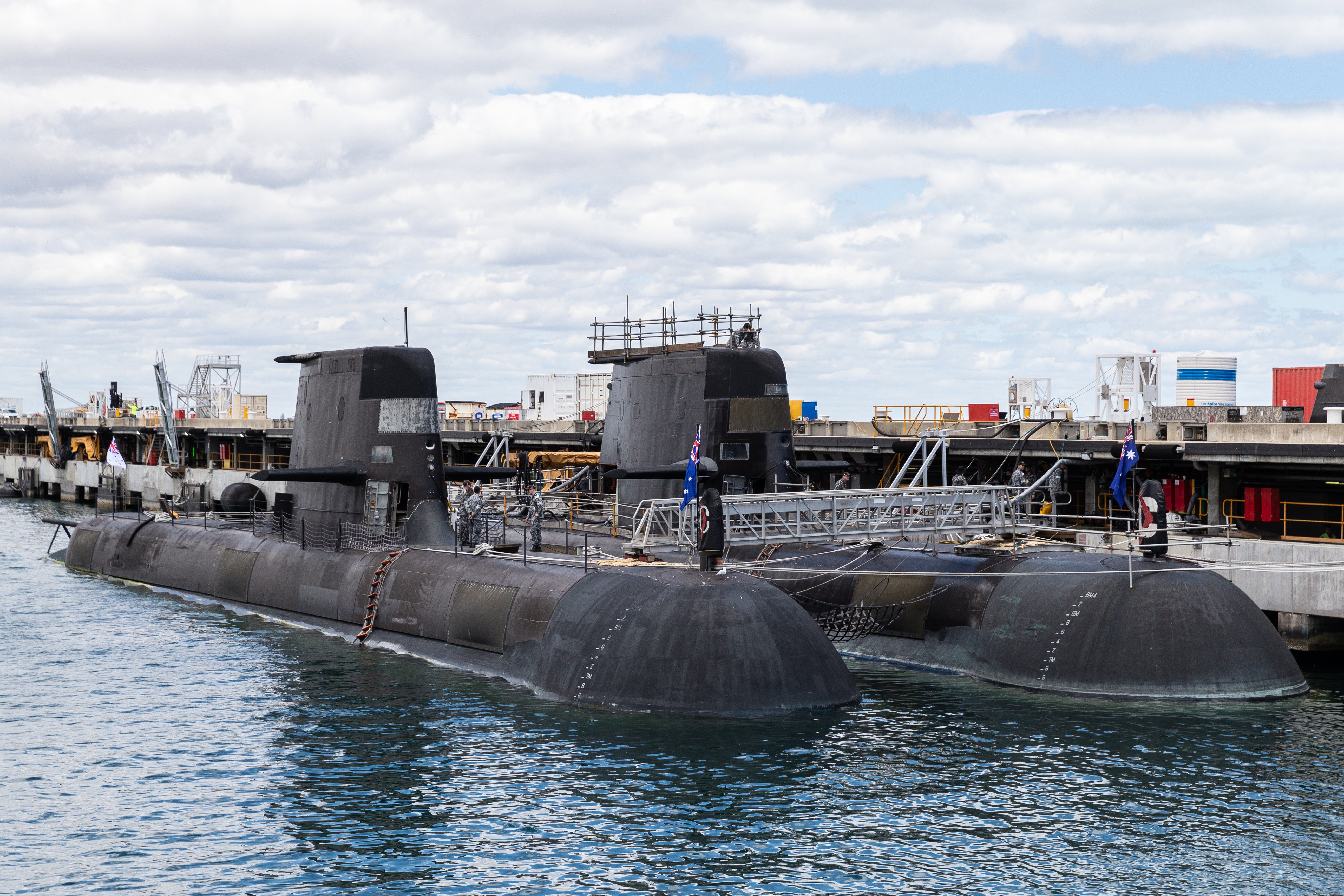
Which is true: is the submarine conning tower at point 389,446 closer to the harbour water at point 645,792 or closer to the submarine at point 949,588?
the submarine at point 949,588

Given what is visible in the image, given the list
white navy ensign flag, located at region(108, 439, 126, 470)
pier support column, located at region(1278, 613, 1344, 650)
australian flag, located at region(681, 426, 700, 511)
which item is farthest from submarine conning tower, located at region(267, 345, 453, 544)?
pier support column, located at region(1278, 613, 1344, 650)

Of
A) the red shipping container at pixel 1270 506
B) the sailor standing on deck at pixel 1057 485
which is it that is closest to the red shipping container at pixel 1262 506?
the red shipping container at pixel 1270 506

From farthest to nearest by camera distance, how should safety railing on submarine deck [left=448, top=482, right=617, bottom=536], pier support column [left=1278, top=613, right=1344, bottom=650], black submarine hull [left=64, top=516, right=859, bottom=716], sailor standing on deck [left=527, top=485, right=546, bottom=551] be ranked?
safety railing on submarine deck [left=448, top=482, right=617, bottom=536], sailor standing on deck [left=527, top=485, right=546, bottom=551], pier support column [left=1278, top=613, right=1344, bottom=650], black submarine hull [left=64, top=516, right=859, bottom=716]

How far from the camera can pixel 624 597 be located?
2425 cm

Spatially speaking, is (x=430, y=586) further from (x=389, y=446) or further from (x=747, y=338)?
(x=747, y=338)

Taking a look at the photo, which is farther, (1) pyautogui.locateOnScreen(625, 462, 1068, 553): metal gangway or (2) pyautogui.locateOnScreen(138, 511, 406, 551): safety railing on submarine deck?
(2) pyautogui.locateOnScreen(138, 511, 406, 551): safety railing on submarine deck

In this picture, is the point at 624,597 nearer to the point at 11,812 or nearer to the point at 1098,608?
the point at 1098,608

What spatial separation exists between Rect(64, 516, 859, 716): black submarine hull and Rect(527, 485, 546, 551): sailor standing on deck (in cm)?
209

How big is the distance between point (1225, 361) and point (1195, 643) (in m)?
27.4

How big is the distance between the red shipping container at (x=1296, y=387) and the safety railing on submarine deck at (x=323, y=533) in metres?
35.7

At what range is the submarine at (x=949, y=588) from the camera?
23969 millimetres

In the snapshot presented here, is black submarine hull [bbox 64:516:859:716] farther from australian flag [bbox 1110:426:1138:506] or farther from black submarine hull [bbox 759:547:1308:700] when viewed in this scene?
australian flag [bbox 1110:426:1138:506]

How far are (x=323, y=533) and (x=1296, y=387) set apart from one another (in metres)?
38.4

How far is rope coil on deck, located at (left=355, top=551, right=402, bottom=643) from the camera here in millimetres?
31062
